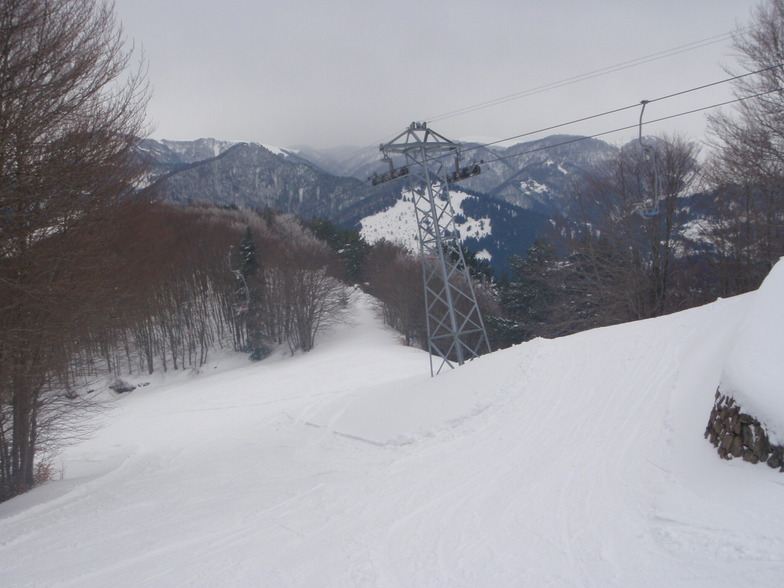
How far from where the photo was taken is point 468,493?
22.8 ft

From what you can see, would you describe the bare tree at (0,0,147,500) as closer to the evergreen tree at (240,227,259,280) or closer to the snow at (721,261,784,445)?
the snow at (721,261,784,445)

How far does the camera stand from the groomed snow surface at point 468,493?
4812 millimetres

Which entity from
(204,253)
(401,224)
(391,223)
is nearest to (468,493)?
(204,253)

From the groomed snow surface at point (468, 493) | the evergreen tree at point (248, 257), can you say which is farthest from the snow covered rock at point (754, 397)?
the evergreen tree at point (248, 257)

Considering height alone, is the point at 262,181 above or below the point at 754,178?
above

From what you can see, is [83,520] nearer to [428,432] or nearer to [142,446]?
[428,432]

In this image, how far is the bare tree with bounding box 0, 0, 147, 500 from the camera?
7.79 m

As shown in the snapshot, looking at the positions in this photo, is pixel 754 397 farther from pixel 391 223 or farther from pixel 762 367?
pixel 391 223

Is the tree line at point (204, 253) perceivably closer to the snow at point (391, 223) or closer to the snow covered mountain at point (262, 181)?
the snow covered mountain at point (262, 181)

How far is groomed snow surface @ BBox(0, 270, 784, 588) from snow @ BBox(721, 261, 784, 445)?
406 mm

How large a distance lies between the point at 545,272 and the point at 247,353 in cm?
2627

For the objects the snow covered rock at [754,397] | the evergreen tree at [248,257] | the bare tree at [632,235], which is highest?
the evergreen tree at [248,257]

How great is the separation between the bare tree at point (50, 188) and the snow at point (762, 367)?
9.21 meters

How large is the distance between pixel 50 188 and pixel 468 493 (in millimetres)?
7434
